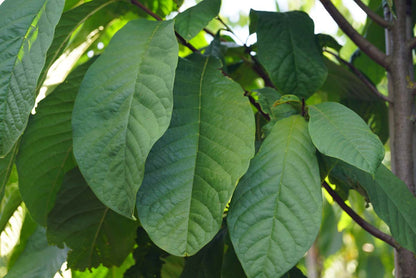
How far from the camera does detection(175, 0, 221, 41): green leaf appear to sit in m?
0.65

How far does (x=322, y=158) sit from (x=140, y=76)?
251 millimetres

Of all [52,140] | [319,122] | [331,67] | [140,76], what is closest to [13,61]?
[140,76]

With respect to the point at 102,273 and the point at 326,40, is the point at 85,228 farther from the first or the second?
the point at 326,40

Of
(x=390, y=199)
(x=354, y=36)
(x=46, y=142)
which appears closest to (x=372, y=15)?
(x=354, y=36)

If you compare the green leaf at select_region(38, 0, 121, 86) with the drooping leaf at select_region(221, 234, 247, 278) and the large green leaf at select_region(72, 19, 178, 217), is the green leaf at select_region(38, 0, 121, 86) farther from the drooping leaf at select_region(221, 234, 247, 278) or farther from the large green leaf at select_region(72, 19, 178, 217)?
the drooping leaf at select_region(221, 234, 247, 278)

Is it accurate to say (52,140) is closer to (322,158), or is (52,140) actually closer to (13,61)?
(13,61)

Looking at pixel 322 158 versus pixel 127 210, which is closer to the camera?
pixel 127 210

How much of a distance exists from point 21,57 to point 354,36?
1.79ft

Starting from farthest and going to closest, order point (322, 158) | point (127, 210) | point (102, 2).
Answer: point (102, 2) → point (322, 158) → point (127, 210)

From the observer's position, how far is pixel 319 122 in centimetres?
62

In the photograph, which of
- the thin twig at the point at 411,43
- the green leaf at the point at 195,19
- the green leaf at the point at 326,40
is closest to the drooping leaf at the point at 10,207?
the green leaf at the point at 195,19

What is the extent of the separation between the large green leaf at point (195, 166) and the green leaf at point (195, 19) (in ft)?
0.26

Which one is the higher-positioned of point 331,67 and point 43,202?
point 331,67

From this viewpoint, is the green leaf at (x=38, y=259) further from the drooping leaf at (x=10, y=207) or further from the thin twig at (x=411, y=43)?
the thin twig at (x=411, y=43)
